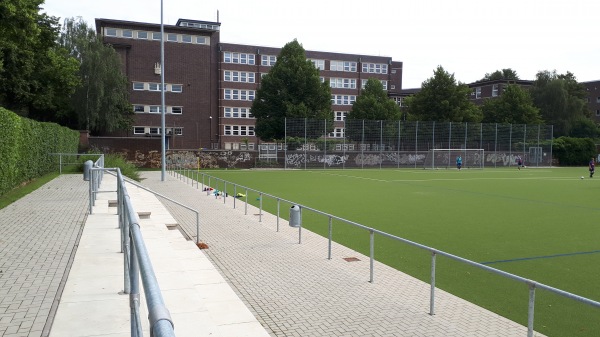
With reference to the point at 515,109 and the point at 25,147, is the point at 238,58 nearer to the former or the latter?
the point at 515,109

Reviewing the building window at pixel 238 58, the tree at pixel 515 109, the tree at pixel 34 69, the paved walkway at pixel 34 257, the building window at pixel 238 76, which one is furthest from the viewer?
Result: the building window at pixel 238 76

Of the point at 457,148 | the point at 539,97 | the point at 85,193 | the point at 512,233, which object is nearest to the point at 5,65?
Result: the point at 85,193

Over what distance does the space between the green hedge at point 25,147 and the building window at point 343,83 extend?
56756mm

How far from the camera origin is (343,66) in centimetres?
8400

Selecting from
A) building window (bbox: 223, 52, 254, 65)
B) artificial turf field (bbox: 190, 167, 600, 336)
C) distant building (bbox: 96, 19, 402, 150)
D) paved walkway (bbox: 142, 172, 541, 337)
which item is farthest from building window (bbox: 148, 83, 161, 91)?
paved walkway (bbox: 142, 172, 541, 337)

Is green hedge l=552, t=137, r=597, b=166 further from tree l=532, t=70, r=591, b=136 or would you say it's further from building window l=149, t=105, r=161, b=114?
building window l=149, t=105, r=161, b=114

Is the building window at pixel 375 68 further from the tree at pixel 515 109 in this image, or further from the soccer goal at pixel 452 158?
the soccer goal at pixel 452 158

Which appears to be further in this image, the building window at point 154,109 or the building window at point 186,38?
the building window at point 186,38

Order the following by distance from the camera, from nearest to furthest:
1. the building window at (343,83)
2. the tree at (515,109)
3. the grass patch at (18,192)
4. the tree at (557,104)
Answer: the grass patch at (18,192)
the tree at (515,109)
the tree at (557,104)
the building window at (343,83)

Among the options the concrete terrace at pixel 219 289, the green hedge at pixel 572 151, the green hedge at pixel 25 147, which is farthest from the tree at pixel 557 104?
the concrete terrace at pixel 219 289

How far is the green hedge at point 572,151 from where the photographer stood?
64375 millimetres

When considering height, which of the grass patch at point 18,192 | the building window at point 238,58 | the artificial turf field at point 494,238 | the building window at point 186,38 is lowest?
the artificial turf field at point 494,238

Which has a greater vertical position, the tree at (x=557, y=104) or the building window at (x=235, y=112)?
the tree at (x=557, y=104)

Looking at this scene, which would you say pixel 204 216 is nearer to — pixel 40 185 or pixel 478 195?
pixel 40 185
